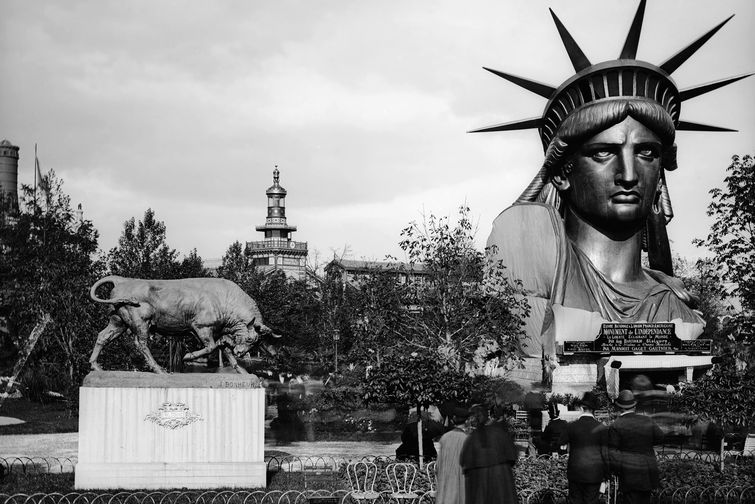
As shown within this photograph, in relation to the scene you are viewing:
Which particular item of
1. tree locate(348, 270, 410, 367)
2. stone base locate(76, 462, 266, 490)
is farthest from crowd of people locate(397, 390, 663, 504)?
tree locate(348, 270, 410, 367)

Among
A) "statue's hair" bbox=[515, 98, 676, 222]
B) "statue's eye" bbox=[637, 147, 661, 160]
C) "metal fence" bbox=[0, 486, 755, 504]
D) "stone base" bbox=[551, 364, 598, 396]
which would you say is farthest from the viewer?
"statue's eye" bbox=[637, 147, 661, 160]

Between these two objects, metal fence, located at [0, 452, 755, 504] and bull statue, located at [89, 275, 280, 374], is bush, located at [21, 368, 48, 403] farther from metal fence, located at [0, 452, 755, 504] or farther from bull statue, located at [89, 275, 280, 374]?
metal fence, located at [0, 452, 755, 504]

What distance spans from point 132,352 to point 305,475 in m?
14.0

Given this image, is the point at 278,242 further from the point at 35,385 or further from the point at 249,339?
the point at 249,339

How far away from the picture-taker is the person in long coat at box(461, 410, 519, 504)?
8547 millimetres

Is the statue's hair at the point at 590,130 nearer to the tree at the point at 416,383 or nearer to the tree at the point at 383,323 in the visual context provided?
the tree at the point at 383,323

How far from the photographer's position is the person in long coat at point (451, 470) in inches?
345

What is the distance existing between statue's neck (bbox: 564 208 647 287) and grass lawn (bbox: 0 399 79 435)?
15561 millimetres

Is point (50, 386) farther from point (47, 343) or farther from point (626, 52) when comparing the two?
point (626, 52)

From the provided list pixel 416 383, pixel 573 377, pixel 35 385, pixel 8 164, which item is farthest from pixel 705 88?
pixel 8 164

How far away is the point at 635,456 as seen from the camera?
30.6ft

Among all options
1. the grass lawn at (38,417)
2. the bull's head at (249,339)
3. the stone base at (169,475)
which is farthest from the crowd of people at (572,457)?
the grass lawn at (38,417)

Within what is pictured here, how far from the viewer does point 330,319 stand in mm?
45031

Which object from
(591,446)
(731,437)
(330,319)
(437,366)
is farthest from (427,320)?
(330,319)
